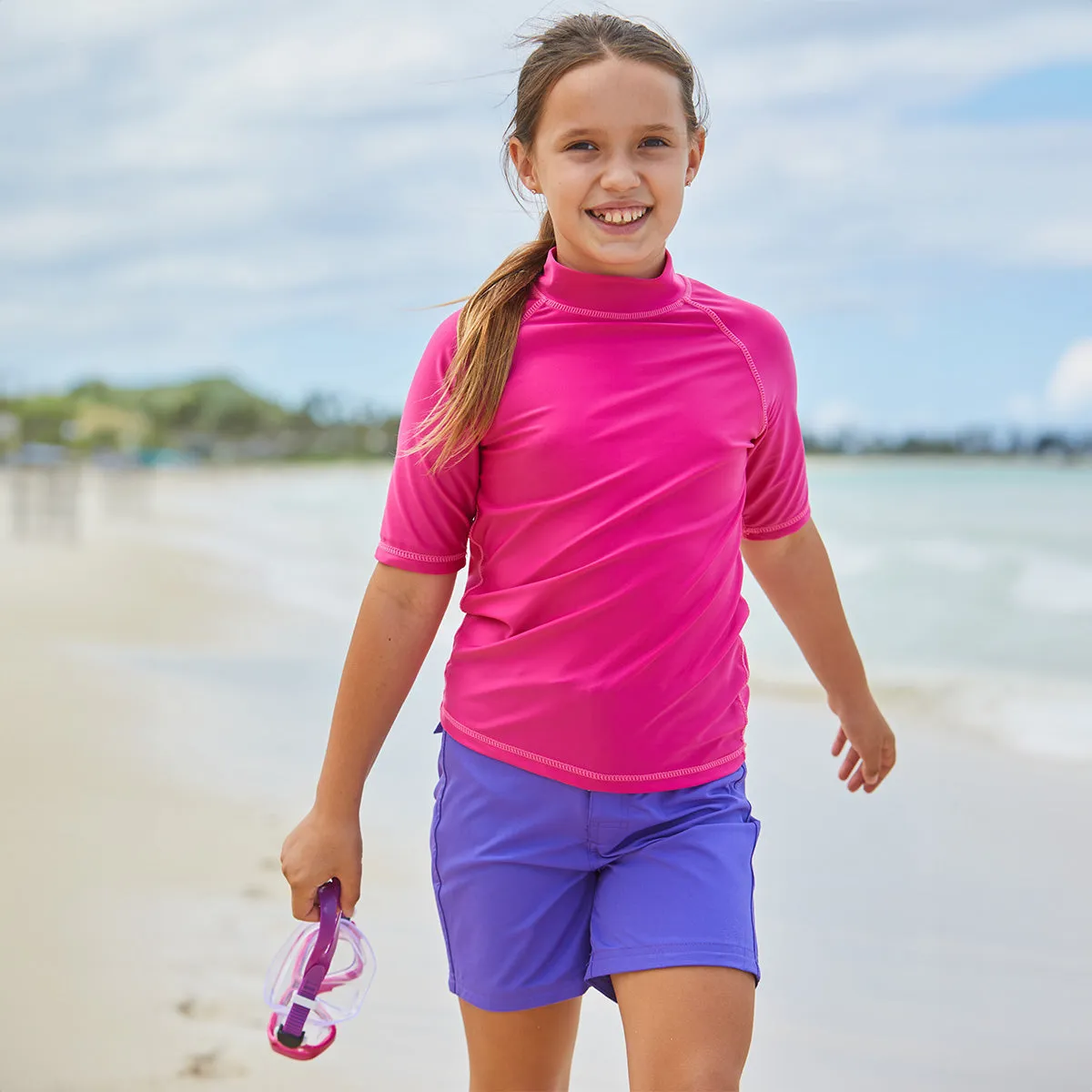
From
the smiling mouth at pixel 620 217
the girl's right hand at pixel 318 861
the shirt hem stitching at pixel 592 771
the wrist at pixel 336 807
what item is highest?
the smiling mouth at pixel 620 217

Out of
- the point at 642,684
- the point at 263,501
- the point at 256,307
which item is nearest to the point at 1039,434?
the point at 263,501

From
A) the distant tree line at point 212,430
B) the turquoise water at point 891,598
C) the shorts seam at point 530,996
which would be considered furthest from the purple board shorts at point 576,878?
the distant tree line at point 212,430

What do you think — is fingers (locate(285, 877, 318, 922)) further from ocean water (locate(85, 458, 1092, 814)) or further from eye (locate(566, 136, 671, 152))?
ocean water (locate(85, 458, 1092, 814))

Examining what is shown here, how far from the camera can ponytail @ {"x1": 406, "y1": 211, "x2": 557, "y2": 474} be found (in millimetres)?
1568

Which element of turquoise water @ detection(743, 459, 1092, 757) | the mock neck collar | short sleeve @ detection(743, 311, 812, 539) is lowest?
turquoise water @ detection(743, 459, 1092, 757)

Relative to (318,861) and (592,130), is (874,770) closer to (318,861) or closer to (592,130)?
(318,861)

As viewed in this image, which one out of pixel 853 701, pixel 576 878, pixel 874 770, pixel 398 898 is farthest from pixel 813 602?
pixel 398 898

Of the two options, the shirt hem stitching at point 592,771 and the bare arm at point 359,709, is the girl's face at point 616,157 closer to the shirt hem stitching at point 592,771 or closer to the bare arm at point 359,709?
the bare arm at point 359,709

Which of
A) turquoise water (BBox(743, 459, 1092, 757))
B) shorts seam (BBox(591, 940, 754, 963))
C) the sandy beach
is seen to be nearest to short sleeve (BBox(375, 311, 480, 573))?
shorts seam (BBox(591, 940, 754, 963))

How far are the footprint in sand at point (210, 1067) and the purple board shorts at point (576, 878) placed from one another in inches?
47.7

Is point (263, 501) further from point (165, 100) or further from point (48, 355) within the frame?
point (48, 355)

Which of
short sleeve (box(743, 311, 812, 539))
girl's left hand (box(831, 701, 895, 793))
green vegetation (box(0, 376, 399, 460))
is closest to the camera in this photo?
short sleeve (box(743, 311, 812, 539))

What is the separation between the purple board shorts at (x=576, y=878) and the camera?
151 centimetres

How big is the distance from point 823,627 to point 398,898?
213 centimetres
